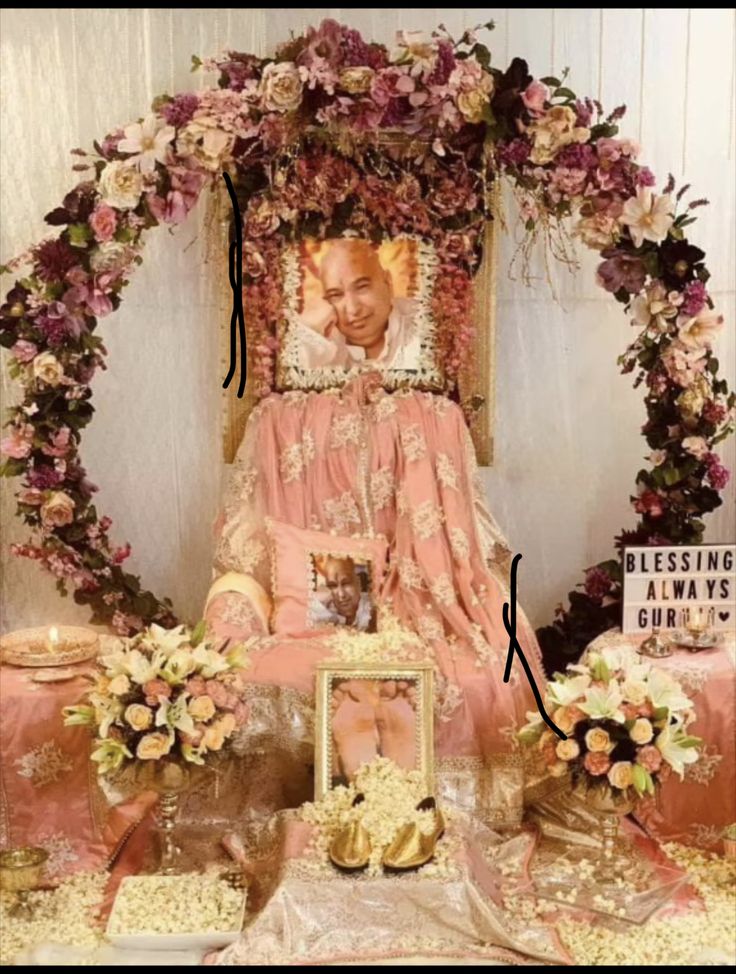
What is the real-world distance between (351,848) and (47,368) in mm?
1793

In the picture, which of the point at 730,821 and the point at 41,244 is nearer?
the point at 730,821

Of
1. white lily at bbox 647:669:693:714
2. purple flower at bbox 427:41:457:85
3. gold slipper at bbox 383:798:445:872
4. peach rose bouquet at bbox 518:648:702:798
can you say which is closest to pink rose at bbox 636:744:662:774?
peach rose bouquet at bbox 518:648:702:798

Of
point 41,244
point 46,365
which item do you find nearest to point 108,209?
point 41,244

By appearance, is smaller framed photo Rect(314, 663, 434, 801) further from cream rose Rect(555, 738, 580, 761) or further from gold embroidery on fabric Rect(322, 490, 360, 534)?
gold embroidery on fabric Rect(322, 490, 360, 534)

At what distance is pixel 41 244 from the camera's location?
3760mm

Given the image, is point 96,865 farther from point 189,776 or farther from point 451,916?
point 451,916

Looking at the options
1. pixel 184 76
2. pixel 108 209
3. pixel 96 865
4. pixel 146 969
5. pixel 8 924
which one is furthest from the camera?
pixel 184 76

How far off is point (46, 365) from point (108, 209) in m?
0.53

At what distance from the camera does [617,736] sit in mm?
3057

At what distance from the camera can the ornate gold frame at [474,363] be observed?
13.8ft

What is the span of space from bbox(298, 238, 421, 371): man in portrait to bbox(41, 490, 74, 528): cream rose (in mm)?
942

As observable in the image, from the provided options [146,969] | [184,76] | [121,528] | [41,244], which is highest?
[184,76]

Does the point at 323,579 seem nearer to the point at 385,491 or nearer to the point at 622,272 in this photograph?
the point at 385,491

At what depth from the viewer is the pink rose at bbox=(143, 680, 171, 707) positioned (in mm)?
3031
